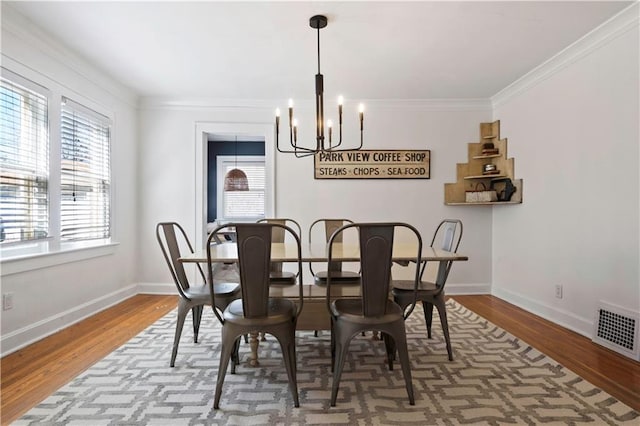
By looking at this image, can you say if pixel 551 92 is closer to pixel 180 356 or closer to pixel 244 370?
pixel 244 370

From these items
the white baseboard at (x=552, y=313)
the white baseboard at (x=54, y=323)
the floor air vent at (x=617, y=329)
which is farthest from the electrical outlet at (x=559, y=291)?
the white baseboard at (x=54, y=323)

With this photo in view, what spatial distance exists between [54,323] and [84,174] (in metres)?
1.36

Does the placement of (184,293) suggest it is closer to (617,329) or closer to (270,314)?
(270,314)

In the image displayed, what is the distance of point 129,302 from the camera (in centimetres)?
388

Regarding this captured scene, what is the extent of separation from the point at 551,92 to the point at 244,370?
3.54 m

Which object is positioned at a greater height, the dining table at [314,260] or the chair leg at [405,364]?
the dining table at [314,260]

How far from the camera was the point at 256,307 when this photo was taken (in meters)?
1.79

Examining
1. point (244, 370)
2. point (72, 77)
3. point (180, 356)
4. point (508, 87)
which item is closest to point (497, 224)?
point (508, 87)

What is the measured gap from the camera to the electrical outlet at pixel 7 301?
241 cm

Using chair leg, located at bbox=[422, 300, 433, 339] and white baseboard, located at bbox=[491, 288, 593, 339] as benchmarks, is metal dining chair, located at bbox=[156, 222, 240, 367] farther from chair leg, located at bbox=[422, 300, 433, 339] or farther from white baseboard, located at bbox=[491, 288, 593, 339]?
white baseboard, located at bbox=[491, 288, 593, 339]

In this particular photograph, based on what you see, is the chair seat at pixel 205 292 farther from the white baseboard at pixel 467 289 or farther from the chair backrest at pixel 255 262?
the white baseboard at pixel 467 289

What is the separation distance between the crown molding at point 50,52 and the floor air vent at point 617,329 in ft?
15.3

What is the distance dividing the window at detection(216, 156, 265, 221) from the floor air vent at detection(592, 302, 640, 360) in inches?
218

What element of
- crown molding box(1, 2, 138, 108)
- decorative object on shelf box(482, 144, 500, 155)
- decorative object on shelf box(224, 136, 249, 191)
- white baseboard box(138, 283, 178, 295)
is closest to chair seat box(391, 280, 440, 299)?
decorative object on shelf box(482, 144, 500, 155)
